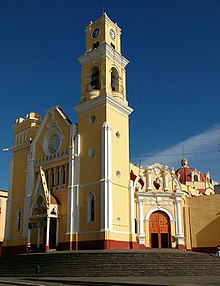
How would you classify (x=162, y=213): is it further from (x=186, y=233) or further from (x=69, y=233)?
(x=69, y=233)

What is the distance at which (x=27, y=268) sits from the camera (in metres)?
27.5

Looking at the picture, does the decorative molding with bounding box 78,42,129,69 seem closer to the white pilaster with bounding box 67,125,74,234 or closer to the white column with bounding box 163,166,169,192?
the white pilaster with bounding box 67,125,74,234

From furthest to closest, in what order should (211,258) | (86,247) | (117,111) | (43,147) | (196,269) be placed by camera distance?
(43,147) → (117,111) → (86,247) → (211,258) → (196,269)

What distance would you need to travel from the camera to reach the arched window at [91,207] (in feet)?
104

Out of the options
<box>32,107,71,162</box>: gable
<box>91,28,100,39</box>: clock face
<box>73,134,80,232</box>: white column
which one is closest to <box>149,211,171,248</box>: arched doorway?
<box>73,134,80,232</box>: white column

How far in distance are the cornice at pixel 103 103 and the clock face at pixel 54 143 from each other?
399 centimetres

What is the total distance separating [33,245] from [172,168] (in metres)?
15.8

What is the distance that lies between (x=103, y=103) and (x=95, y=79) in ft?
13.1

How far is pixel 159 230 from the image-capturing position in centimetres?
3619

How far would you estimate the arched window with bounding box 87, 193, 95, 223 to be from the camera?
31.8 metres

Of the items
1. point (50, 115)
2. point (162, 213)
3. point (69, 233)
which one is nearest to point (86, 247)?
point (69, 233)

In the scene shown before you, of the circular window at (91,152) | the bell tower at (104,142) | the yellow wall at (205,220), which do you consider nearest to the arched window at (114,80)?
the bell tower at (104,142)

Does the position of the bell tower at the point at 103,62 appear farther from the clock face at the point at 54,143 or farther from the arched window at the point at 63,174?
the arched window at the point at 63,174

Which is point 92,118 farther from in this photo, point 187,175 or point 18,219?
A: point 187,175
